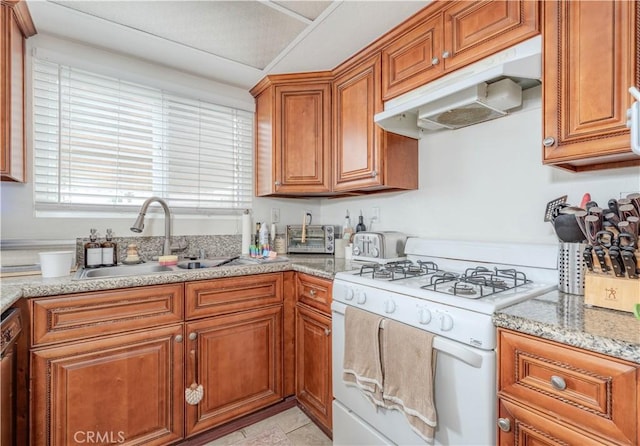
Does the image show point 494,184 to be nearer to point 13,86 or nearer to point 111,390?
point 111,390

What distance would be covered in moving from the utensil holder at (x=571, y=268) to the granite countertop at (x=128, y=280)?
0.95 m

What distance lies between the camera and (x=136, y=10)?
1.58 metres

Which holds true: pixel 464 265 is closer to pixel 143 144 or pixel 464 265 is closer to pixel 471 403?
pixel 471 403

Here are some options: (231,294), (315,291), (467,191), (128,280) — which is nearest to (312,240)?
(315,291)

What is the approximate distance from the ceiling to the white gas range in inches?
49.9

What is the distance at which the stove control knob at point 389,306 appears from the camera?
126cm

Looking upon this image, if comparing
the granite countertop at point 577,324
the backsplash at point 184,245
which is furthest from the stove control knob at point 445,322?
the backsplash at point 184,245

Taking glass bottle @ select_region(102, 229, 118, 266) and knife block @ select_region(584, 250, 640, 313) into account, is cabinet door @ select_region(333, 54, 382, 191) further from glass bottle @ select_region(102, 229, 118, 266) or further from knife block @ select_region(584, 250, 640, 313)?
glass bottle @ select_region(102, 229, 118, 266)

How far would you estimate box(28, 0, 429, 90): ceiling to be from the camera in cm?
154

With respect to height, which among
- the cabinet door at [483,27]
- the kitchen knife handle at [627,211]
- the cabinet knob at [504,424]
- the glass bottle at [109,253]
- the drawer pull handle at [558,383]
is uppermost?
the cabinet door at [483,27]

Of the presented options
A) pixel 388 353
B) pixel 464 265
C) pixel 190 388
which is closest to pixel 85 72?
pixel 190 388

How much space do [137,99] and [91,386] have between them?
5.58ft

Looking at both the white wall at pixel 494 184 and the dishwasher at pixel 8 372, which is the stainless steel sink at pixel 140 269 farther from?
the white wall at pixel 494 184
